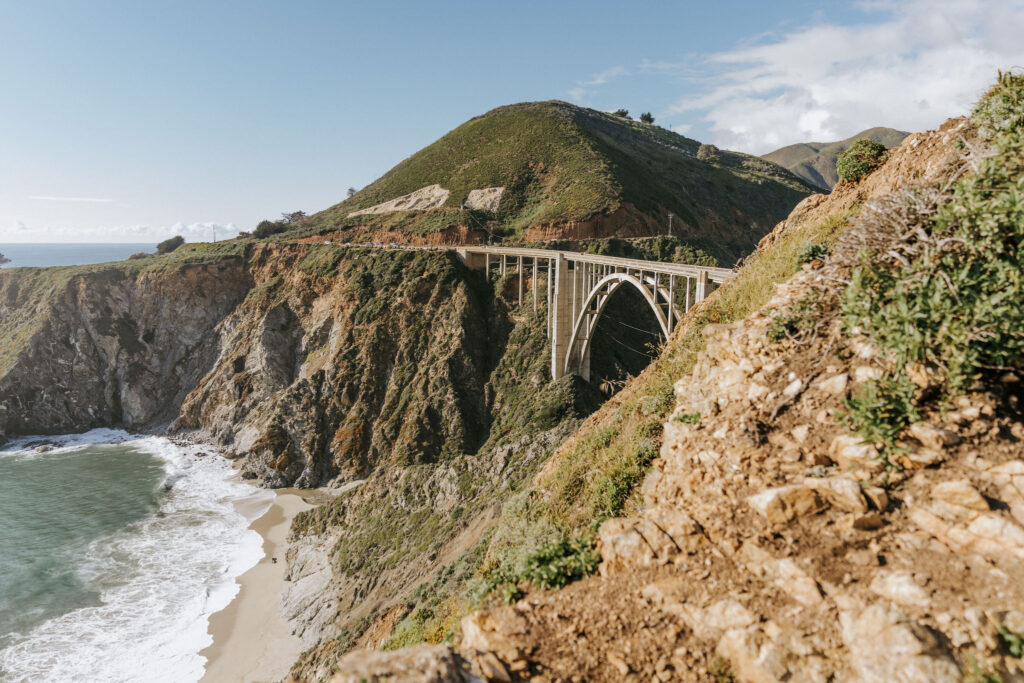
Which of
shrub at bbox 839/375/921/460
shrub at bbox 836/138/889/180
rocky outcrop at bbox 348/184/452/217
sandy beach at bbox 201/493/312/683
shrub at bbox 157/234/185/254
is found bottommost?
sandy beach at bbox 201/493/312/683

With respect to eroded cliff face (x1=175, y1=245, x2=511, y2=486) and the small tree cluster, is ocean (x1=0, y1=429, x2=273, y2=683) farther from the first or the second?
the small tree cluster

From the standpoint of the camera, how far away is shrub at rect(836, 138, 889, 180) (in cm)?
1323

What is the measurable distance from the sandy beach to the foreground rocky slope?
19988 mm

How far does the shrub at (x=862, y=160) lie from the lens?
43.4ft

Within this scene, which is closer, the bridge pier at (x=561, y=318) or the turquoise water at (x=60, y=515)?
the turquoise water at (x=60, y=515)

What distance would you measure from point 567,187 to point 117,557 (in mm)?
57634

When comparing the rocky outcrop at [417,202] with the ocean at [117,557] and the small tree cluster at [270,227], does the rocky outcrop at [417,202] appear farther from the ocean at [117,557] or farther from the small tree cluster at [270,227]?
the ocean at [117,557]

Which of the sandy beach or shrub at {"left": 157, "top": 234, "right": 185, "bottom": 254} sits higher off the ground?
shrub at {"left": 157, "top": 234, "right": 185, "bottom": 254}

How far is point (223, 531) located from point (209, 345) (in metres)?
30.7

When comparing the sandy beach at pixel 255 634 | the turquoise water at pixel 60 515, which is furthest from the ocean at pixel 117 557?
the sandy beach at pixel 255 634

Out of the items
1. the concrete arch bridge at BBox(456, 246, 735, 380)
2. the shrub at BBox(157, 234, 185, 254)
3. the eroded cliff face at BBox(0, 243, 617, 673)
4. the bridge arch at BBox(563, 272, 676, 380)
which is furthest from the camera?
the shrub at BBox(157, 234, 185, 254)

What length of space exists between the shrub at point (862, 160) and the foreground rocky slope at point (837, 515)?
5.95 metres

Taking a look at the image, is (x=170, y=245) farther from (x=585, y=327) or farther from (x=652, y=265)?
(x=652, y=265)

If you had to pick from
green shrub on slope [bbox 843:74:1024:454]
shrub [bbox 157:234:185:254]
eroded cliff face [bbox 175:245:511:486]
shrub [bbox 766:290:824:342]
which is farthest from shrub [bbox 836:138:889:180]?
shrub [bbox 157:234:185:254]
